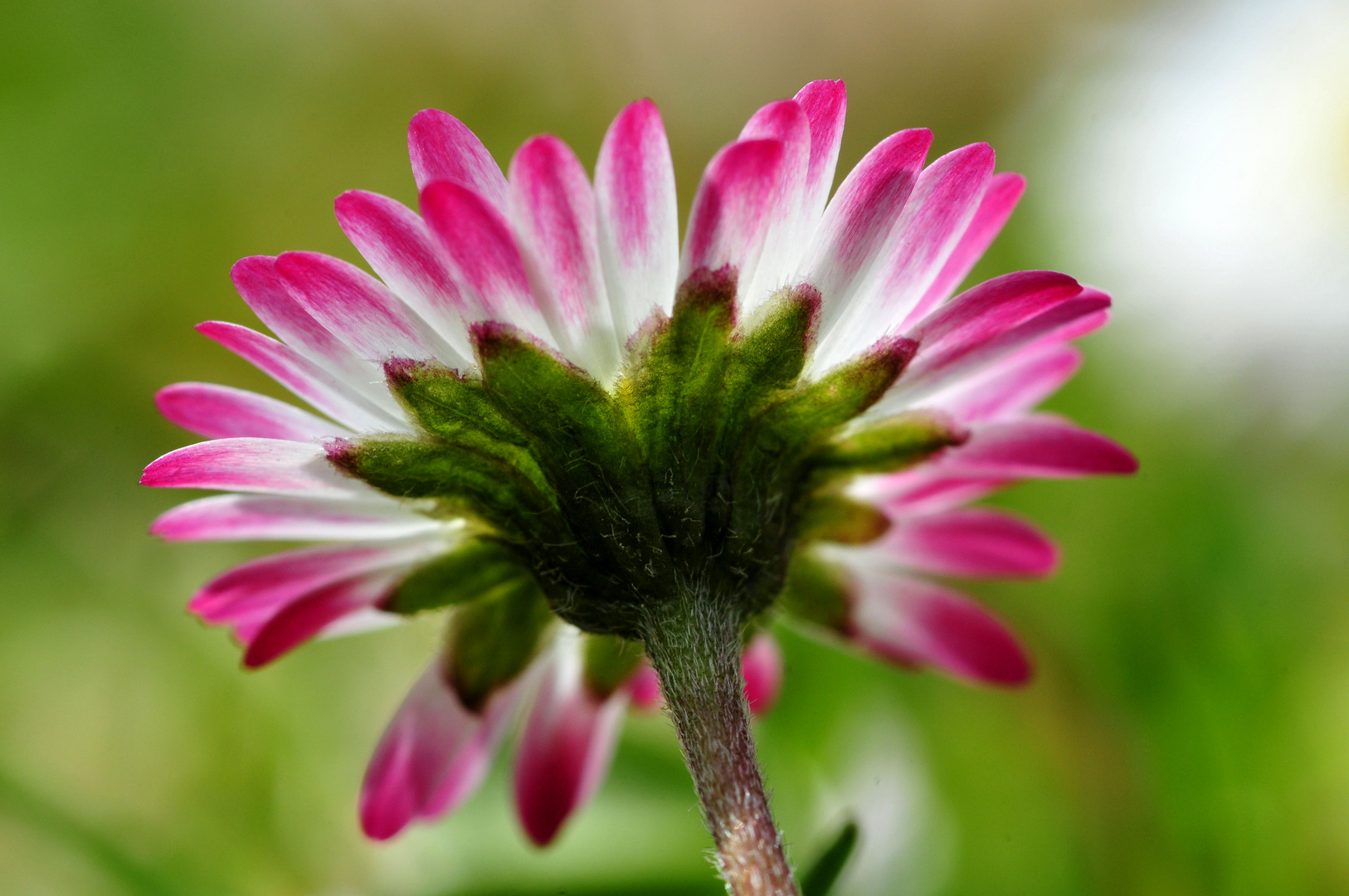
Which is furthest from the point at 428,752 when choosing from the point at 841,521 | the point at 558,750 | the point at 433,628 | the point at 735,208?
the point at 433,628

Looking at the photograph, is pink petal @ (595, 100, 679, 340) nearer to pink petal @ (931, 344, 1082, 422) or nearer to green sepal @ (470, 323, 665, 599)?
green sepal @ (470, 323, 665, 599)

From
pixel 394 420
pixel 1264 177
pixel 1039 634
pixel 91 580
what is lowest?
pixel 1039 634

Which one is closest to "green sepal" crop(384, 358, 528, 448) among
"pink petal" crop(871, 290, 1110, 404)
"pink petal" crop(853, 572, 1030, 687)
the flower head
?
the flower head

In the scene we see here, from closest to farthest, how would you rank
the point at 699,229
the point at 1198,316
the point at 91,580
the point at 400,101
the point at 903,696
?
the point at 699,229 < the point at 903,696 < the point at 91,580 < the point at 1198,316 < the point at 400,101

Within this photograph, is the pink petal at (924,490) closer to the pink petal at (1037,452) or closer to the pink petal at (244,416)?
the pink petal at (1037,452)

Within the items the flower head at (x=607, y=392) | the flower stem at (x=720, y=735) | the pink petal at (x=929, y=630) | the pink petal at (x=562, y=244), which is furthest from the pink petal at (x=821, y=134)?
the pink petal at (x=929, y=630)

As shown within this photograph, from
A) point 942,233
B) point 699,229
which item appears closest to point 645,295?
point 699,229

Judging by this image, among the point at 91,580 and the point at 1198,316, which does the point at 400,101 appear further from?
the point at 1198,316
